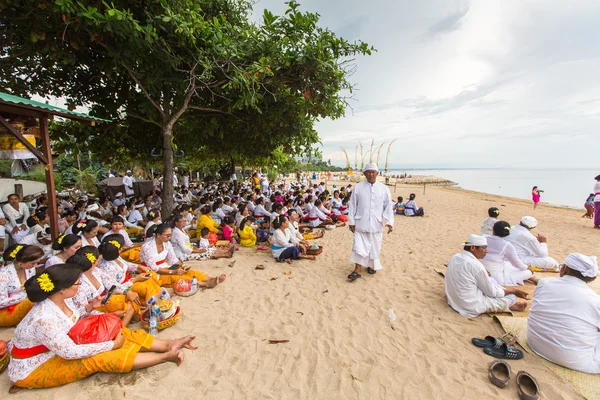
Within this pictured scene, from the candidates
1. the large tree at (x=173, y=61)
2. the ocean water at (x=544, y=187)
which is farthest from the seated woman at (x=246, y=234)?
the ocean water at (x=544, y=187)

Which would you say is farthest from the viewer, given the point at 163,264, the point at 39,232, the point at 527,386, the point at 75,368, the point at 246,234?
the point at 246,234

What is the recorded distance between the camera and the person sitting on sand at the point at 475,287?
379 cm

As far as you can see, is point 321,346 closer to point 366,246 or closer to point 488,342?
Result: point 488,342

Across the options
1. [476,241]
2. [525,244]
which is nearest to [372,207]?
[476,241]

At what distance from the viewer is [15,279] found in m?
3.38

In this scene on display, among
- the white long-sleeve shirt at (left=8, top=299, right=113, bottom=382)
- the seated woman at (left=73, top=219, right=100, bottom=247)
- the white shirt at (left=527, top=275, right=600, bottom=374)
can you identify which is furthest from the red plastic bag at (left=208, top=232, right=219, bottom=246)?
the white shirt at (left=527, top=275, right=600, bottom=374)

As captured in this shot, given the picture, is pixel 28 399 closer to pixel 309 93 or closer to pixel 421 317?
pixel 421 317

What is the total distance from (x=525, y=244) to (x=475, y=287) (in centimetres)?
252

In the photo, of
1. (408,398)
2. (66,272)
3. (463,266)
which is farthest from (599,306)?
(66,272)

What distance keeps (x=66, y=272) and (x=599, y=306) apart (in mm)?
5210

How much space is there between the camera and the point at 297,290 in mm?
4852

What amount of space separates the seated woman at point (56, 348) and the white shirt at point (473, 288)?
163 inches

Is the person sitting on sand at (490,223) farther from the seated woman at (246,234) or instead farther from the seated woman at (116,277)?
the seated woman at (116,277)

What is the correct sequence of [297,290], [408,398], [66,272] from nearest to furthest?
1. [66,272]
2. [408,398]
3. [297,290]
